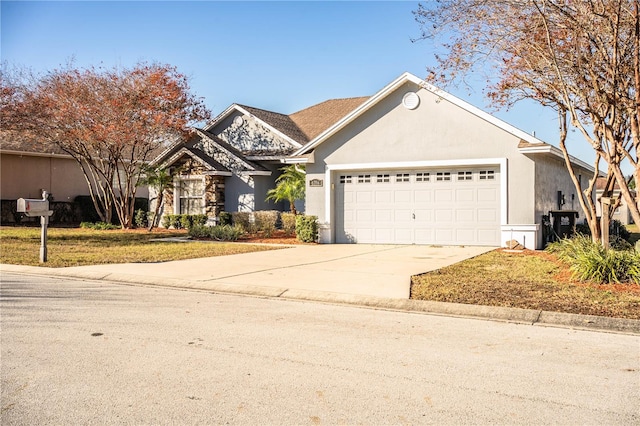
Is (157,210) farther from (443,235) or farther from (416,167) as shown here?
(443,235)

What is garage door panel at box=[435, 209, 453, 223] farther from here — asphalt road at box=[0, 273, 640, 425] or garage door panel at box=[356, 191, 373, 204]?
asphalt road at box=[0, 273, 640, 425]

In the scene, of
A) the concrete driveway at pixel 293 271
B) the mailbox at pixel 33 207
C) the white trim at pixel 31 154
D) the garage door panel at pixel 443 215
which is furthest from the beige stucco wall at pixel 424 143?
the white trim at pixel 31 154

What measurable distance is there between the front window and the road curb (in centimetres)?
1361

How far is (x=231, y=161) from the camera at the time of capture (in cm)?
2488

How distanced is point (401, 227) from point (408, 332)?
40.1 feet

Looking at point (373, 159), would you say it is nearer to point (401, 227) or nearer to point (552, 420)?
point (401, 227)

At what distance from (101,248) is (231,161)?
9.00 meters

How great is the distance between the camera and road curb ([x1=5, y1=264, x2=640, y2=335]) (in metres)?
7.15

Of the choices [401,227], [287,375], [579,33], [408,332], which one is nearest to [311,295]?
[408,332]

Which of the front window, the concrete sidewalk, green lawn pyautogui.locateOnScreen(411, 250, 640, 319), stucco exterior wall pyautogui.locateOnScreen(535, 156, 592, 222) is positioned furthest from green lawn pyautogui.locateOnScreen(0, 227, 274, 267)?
stucco exterior wall pyautogui.locateOnScreen(535, 156, 592, 222)

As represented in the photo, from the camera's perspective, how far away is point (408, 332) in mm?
6844

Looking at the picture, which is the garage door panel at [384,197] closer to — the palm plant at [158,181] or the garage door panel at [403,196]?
the garage door panel at [403,196]

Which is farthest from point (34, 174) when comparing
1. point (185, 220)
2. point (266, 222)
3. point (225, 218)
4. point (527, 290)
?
point (527, 290)

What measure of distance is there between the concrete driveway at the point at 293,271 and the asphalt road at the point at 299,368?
1.64 metres
